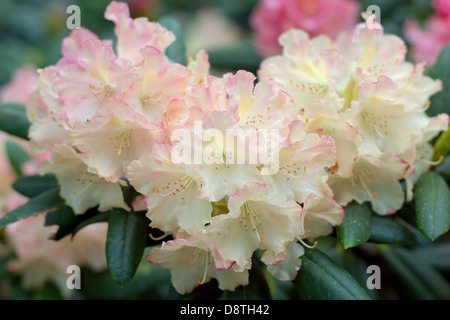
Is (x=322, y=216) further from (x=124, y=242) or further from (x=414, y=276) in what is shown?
(x=414, y=276)

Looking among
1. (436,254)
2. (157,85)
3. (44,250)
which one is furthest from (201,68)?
(436,254)

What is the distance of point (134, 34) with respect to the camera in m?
0.99

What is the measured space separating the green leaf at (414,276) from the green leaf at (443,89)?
53 cm

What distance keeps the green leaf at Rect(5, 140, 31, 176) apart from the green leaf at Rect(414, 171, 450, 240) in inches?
44.9

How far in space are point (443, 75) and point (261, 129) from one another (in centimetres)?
61

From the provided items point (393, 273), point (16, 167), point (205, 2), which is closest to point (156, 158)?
point (16, 167)

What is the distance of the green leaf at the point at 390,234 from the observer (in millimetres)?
1012

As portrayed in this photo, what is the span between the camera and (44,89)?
1.00 m

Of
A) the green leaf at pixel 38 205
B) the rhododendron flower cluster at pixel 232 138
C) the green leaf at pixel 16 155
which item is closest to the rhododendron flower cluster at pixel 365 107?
the rhododendron flower cluster at pixel 232 138

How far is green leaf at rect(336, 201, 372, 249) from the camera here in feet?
3.08

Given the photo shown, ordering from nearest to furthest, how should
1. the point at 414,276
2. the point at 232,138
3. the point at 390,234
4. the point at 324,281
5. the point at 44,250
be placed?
the point at 232,138
the point at 324,281
the point at 390,234
the point at 44,250
the point at 414,276

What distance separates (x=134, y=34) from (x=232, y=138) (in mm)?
338

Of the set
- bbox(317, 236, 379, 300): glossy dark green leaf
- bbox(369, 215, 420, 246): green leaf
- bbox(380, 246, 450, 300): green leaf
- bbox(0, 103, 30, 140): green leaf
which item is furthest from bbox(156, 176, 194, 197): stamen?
bbox(380, 246, 450, 300): green leaf

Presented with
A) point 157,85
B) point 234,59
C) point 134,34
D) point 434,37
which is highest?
point 234,59
